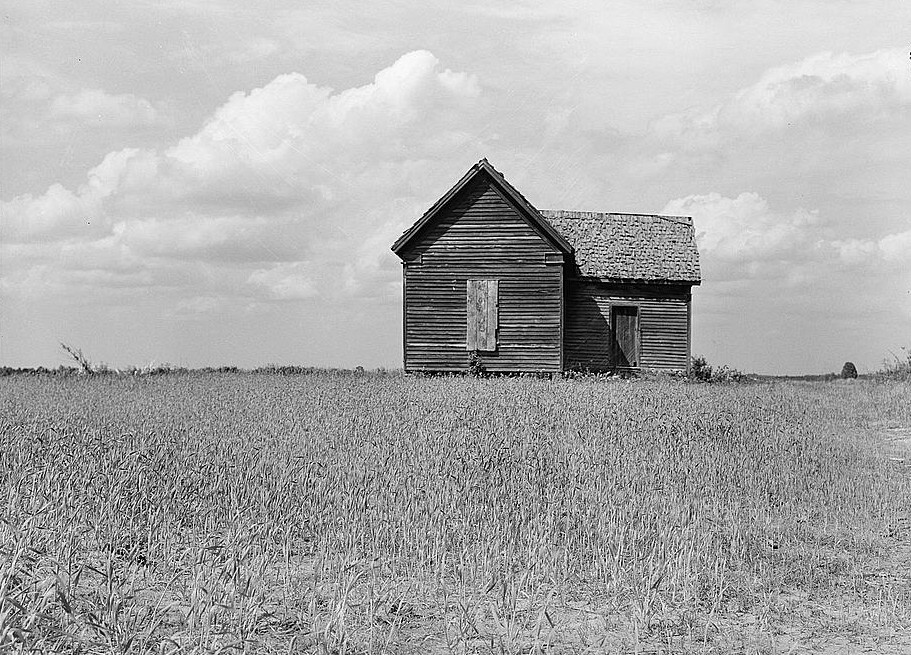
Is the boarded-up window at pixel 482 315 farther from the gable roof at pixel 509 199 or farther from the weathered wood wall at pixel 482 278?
the gable roof at pixel 509 199

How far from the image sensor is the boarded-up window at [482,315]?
30.3 meters

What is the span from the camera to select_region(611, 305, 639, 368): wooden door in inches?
1293

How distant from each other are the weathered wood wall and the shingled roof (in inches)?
86.4

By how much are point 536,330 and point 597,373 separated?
11.1 feet

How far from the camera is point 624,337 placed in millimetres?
32938

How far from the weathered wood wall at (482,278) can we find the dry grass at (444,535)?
13.5 m

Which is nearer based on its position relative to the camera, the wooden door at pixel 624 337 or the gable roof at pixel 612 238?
the gable roof at pixel 612 238

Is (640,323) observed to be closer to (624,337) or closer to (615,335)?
(624,337)

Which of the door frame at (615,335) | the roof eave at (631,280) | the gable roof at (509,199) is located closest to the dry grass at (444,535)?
the gable roof at (509,199)

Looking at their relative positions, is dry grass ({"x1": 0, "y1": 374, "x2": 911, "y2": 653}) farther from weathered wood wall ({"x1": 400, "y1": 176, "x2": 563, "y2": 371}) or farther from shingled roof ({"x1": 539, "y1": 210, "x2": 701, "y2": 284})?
shingled roof ({"x1": 539, "y1": 210, "x2": 701, "y2": 284})

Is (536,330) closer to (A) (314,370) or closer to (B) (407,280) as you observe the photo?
(B) (407,280)

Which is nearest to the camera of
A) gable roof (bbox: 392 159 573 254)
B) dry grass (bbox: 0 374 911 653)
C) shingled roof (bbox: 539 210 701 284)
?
dry grass (bbox: 0 374 911 653)

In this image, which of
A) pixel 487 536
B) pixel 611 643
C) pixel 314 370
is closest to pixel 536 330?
pixel 314 370

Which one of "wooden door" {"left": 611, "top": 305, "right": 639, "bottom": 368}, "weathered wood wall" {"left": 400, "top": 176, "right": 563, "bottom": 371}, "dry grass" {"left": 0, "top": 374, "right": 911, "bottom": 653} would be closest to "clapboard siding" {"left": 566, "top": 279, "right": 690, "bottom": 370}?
"wooden door" {"left": 611, "top": 305, "right": 639, "bottom": 368}
